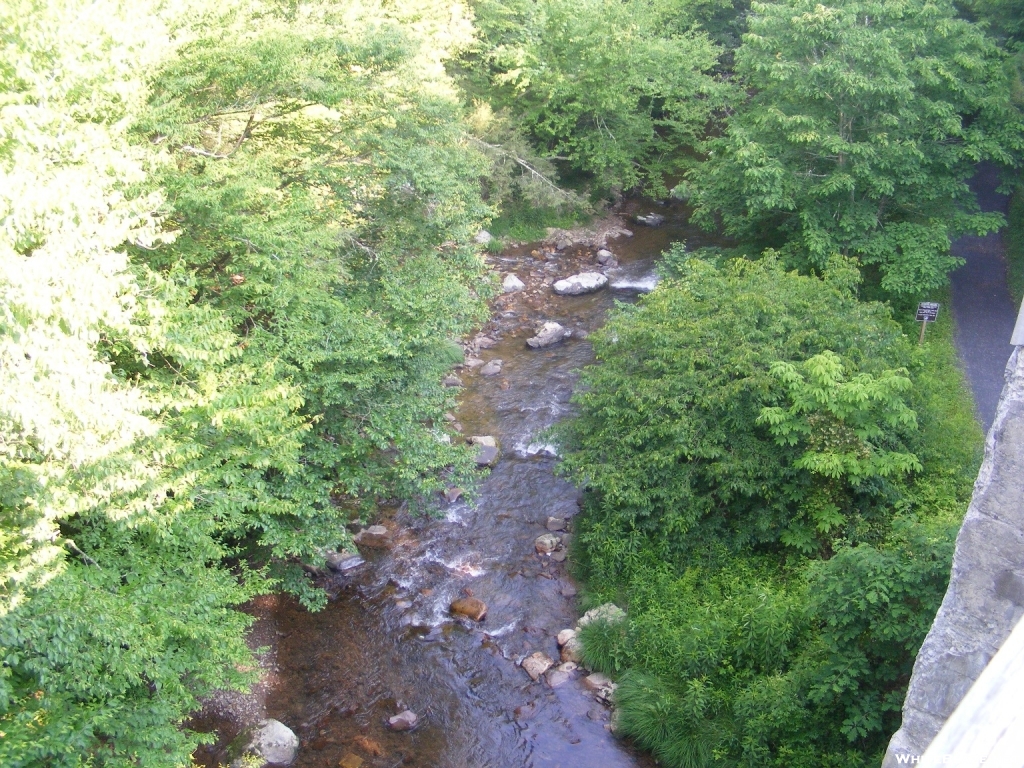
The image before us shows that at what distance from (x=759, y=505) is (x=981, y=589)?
776cm

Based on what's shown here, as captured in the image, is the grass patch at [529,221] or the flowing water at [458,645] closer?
the flowing water at [458,645]

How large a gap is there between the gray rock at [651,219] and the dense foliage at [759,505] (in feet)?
42.9

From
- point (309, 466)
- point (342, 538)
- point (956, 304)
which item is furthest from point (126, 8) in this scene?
point (956, 304)

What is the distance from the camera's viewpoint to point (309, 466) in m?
11.2

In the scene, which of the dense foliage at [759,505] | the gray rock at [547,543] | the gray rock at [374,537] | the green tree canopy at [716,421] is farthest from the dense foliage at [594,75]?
the gray rock at [374,537]

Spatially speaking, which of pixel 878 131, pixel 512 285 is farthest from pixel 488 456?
pixel 878 131

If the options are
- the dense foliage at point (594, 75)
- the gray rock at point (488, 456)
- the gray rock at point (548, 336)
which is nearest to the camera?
the gray rock at point (488, 456)

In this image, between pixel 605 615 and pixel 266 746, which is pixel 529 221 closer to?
pixel 605 615

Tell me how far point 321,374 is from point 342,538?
8.27 ft

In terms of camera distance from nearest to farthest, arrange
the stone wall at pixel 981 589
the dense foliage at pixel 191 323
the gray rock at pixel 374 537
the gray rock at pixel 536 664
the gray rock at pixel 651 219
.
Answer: the stone wall at pixel 981 589, the dense foliage at pixel 191 323, the gray rock at pixel 536 664, the gray rock at pixel 374 537, the gray rock at pixel 651 219

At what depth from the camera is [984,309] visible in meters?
18.1

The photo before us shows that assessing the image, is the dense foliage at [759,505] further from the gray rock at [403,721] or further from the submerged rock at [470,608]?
the gray rock at [403,721]

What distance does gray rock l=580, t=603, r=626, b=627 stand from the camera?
1187 cm

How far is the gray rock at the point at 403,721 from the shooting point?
10.6 meters
